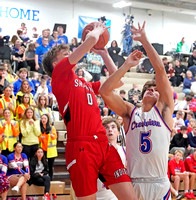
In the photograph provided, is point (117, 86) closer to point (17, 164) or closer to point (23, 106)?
point (17, 164)

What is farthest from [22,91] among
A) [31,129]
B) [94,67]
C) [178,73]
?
[178,73]

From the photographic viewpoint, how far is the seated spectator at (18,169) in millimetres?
8922

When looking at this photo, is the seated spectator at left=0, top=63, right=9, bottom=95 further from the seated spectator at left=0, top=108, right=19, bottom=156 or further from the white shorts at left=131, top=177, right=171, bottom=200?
the white shorts at left=131, top=177, right=171, bottom=200

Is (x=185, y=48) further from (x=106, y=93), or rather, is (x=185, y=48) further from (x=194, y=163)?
(x=106, y=93)

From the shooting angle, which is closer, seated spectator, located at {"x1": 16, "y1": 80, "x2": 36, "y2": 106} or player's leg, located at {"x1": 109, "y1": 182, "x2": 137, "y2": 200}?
player's leg, located at {"x1": 109, "y1": 182, "x2": 137, "y2": 200}

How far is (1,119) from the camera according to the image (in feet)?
31.7

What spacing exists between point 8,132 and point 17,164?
2.63 feet

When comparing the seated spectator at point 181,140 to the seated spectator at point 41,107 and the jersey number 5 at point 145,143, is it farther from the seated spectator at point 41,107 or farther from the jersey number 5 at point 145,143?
the jersey number 5 at point 145,143

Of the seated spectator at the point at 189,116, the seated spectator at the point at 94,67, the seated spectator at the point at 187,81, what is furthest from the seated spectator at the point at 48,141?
the seated spectator at the point at 187,81

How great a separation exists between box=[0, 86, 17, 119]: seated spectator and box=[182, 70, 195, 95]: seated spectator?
26.8 feet

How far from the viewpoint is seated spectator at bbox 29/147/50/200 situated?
9.27 metres

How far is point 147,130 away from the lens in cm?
396

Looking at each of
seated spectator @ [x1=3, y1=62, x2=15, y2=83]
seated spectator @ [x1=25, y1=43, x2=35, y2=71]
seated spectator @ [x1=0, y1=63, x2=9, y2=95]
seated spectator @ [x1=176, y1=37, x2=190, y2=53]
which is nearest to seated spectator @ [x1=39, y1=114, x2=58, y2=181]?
seated spectator @ [x1=0, y1=63, x2=9, y2=95]

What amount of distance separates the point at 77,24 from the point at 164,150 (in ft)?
55.7
